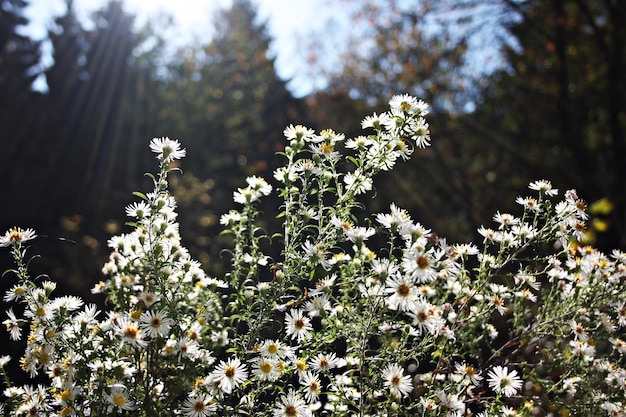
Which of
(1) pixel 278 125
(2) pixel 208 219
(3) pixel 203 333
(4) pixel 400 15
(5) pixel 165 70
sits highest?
(5) pixel 165 70

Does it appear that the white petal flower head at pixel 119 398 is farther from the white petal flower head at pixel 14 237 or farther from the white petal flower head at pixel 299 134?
the white petal flower head at pixel 299 134

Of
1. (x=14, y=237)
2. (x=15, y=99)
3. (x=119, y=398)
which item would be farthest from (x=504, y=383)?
(x=15, y=99)

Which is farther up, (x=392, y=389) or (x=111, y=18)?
(x=111, y=18)

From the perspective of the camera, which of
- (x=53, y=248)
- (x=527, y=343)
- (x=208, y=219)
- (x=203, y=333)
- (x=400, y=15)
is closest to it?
(x=203, y=333)

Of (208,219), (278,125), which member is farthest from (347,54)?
(208,219)

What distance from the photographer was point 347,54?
11805 mm

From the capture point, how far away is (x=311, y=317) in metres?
1.42

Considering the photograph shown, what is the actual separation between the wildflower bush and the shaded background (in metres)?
3.15

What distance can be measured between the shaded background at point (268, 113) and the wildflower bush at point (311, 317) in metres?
3.15

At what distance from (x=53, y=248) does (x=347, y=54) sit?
7.37 m

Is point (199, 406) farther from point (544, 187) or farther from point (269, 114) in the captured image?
point (269, 114)

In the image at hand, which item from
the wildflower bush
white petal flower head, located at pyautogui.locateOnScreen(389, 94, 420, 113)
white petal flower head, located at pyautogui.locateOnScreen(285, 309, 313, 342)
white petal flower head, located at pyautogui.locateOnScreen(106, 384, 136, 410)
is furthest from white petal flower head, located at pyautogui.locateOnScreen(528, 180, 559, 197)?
white petal flower head, located at pyautogui.locateOnScreen(106, 384, 136, 410)

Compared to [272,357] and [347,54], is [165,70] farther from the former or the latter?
[272,357]

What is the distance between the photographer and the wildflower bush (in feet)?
4.05
